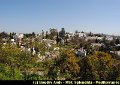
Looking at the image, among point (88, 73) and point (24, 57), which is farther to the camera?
point (24, 57)

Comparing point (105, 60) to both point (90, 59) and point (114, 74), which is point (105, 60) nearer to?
point (90, 59)

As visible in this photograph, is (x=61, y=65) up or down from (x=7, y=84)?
down

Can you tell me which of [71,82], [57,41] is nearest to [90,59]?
[71,82]

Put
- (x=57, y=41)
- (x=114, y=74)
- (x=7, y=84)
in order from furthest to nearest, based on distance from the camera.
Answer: (x=57, y=41), (x=114, y=74), (x=7, y=84)

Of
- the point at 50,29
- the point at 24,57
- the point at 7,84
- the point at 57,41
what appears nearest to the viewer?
the point at 7,84

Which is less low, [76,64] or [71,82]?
[71,82]

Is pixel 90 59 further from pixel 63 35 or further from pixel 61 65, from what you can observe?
pixel 63 35

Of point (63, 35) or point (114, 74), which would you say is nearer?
point (114, 74)

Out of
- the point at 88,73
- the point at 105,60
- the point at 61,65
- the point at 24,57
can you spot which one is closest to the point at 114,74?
the point at 88,73

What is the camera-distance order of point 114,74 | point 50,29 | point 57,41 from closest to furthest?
1. point 114,74
2. point 57,41
3. point 50,29
